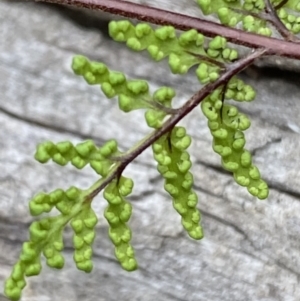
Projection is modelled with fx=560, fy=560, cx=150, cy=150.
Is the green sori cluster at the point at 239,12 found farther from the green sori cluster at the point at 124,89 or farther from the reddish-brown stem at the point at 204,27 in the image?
the green sori cluster at the point at 124,89

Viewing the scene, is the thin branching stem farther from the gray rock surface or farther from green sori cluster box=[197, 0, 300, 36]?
the gray rock surface

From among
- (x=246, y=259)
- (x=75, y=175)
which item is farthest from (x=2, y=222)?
(x=246, y=259)

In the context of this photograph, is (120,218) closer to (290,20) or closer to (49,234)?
(49,234)

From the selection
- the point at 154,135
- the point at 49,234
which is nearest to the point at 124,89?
the point at 154,135

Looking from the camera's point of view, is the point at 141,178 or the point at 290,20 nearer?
the point at 290,20

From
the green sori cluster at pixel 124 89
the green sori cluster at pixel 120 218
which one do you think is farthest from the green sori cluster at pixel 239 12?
the green sori cluster at pixel 120 218

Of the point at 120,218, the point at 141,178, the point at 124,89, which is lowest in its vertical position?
the point at 141,178

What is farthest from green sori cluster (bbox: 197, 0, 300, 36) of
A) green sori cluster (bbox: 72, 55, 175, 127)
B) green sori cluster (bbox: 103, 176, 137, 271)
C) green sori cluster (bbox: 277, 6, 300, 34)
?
green sori cluster (bbox: 103, 176, 137, 271)
